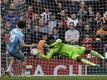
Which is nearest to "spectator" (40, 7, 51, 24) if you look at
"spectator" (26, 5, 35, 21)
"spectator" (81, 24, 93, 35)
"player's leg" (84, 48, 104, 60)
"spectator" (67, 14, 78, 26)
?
"spectator" (26, 5, 35, 21)

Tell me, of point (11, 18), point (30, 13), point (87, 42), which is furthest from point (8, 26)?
point (87, 42)

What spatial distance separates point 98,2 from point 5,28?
13.0 ft

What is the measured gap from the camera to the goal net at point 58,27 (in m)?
17.3

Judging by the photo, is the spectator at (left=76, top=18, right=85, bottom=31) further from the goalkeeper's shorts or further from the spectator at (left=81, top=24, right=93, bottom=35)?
the goalkeeper's shorts

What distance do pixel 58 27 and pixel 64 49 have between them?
2.08m

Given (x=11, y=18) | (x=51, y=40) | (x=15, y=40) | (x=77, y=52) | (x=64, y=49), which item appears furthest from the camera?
(x=11, y=18)

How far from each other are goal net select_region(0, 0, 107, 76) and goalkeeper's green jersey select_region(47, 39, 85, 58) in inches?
34.0

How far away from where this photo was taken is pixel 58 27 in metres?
18.3

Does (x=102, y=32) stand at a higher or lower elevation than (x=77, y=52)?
higher

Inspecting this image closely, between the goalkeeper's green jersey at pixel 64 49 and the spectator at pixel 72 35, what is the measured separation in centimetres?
144

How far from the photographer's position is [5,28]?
56.7 feet

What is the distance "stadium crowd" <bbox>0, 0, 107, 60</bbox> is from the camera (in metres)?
17.6

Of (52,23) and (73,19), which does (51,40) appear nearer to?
(52,23)

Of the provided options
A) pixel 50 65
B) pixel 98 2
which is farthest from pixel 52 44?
pixel 98 2
